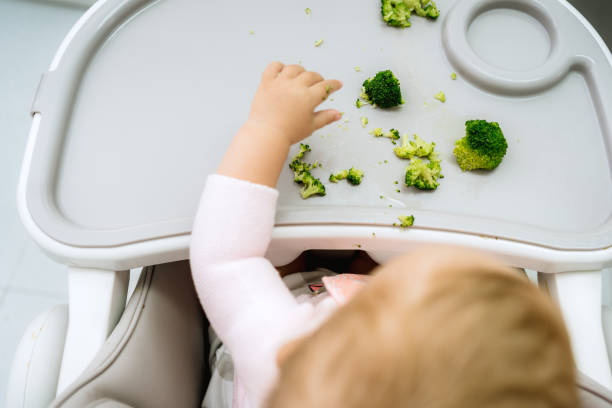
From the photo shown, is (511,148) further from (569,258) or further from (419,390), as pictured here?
(419,390)

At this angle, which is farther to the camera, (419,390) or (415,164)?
(415,164)

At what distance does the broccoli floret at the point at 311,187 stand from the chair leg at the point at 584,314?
0.30 m

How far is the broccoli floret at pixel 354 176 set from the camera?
517 mm

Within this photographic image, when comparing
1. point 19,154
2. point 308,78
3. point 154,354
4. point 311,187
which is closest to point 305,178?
point 311,187

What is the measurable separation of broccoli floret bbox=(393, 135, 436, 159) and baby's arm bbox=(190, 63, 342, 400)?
12 cm

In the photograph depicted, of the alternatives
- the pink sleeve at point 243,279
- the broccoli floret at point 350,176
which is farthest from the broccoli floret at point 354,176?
the pink sleeve at point 243,279

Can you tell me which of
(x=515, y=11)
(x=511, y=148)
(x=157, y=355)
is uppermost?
(x=515, y=11)

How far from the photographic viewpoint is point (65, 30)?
3.96 ft

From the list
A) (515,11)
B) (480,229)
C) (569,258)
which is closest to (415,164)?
(480,229)

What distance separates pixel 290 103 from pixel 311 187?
97 mm

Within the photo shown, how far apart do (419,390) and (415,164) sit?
307mm

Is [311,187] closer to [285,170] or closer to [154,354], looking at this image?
[285,170]

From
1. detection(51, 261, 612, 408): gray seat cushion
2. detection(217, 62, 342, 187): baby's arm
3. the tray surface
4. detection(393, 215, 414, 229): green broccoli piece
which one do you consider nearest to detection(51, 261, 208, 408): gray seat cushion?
detection(51, 261, 612, 408): gray seat cushion

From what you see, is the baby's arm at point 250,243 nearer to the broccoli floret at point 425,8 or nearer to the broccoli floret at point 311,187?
the broccoli floret at point 311,187
